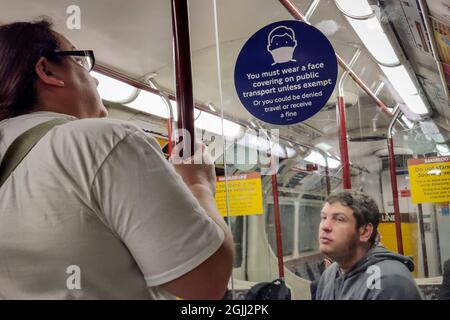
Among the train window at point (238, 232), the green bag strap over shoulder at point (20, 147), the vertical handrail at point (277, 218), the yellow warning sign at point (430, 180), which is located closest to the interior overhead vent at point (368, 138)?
the yellow warning sign at point (430, 180)

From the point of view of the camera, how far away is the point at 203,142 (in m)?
1.22

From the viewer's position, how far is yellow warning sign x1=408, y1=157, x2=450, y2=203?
0.98 metres

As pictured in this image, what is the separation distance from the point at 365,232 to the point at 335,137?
26 cm

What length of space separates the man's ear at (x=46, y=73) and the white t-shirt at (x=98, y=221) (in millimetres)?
261

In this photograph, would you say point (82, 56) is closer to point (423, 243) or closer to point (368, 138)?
point (368, 138)

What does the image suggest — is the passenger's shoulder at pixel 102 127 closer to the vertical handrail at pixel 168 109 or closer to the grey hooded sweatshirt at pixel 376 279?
the vertical handrail at pixel 168 109

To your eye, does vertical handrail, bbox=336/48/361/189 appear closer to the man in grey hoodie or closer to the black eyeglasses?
the man in grey hoodie

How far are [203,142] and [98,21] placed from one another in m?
0.63

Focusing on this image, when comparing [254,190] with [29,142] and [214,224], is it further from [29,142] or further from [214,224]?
[29,142]

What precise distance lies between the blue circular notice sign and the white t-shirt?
15.5 inches

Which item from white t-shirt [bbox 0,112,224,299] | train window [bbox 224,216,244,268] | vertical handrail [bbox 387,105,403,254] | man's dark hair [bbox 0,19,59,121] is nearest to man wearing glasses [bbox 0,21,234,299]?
white t-shirt [bbox 0,112,224,299]

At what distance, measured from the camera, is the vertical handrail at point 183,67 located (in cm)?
116

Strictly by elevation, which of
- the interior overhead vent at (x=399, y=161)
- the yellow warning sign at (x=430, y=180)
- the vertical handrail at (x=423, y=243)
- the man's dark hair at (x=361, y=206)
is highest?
the interior overhead vent at (x=399, y=161)

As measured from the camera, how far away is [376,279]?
0.97m
